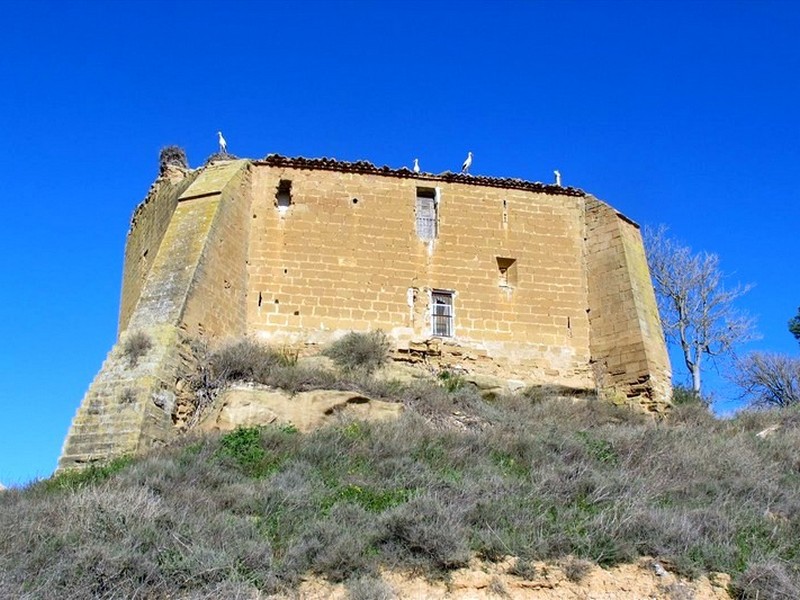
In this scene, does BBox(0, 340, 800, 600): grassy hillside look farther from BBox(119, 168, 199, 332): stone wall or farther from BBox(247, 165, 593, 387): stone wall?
BBox(119, 168, 199, 332): stone wall

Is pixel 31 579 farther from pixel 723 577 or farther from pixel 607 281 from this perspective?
pixel 607 281

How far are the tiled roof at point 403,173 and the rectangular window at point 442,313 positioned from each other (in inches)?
105

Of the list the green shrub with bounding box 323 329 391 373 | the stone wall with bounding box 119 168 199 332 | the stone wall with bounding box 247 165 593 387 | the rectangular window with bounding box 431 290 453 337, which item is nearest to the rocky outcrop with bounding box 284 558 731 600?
the green shrub with bounding box 323 329 391 373

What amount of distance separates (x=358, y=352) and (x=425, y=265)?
2.75 m

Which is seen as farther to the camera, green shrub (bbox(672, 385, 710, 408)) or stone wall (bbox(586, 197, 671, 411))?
green shrub (bbox(672, 385, 710, 408))

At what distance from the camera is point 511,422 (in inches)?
603

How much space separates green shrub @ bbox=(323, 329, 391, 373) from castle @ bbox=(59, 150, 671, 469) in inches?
21.6

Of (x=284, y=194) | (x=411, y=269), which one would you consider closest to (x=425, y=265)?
(x=411, y=269)

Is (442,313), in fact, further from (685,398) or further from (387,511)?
(387,511)

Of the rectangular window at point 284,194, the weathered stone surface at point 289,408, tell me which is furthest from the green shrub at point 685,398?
the rectangular window at point 284,194

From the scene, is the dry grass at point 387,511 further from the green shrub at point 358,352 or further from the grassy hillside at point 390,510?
the green shrub at point 358,352

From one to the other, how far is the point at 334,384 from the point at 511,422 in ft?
10.1

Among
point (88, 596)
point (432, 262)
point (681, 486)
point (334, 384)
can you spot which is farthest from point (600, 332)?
point (88, 596)

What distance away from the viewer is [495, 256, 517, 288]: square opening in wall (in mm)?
19502
